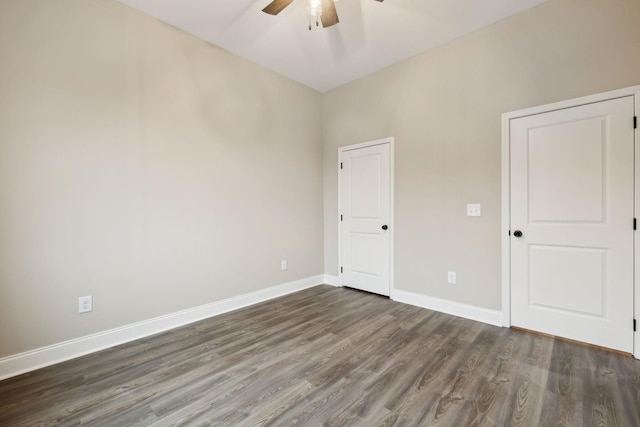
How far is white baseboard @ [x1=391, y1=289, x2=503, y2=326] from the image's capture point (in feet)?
9.14

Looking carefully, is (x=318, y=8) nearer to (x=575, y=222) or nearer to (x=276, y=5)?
(x=276, y=5)

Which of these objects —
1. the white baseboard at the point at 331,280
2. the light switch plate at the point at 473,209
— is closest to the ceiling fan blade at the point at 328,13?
the light switch plate at the point at 473,209

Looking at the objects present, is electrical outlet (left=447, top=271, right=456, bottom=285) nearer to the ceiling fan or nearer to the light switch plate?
the light switch plate

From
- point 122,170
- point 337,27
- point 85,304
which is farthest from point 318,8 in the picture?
point 85,304

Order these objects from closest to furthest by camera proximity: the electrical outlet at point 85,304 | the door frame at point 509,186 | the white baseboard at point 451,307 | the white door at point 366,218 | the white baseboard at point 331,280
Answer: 1. the door frame at point 509,186
2. the electrical outlet at point 85,304
3. the white baseboard at point 451,307
4. the white door at point 366,218
5. the white baseboard at point 331,280

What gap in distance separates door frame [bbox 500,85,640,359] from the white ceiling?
957 millimetres

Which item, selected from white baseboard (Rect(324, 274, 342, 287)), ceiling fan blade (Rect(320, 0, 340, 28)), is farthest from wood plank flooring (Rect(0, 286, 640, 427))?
ceiling fan blade (Rect(320, 0, 340, 28))

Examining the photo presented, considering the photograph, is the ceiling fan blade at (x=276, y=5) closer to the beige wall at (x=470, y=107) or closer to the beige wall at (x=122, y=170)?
the beige wall at (x=122, y=170)

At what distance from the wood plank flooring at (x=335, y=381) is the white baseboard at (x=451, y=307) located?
11cm

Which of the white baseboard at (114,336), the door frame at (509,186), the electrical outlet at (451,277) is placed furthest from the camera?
the electrical outlet at (451,277)

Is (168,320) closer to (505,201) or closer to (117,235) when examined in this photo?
(117,235)

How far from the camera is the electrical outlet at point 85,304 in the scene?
2.26m

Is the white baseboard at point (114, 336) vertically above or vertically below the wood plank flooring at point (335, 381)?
above

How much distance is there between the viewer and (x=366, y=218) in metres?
3.83
